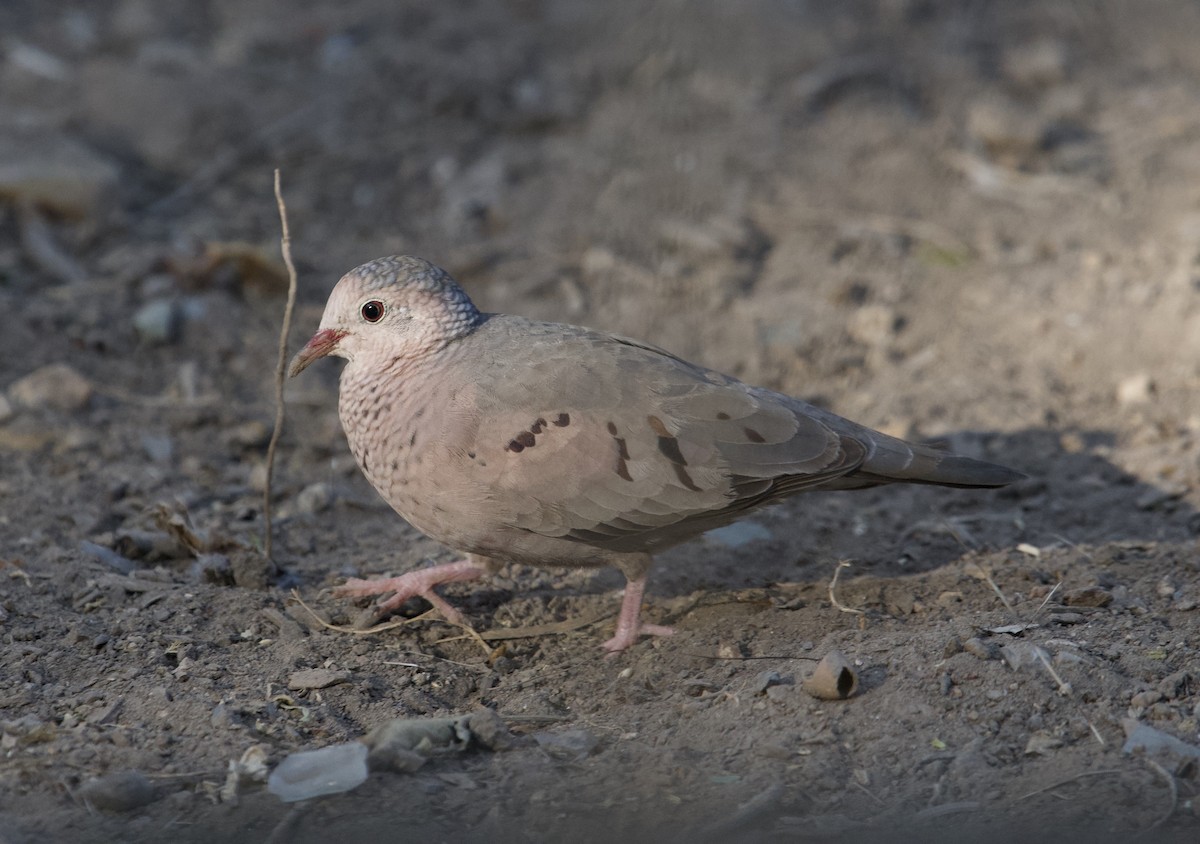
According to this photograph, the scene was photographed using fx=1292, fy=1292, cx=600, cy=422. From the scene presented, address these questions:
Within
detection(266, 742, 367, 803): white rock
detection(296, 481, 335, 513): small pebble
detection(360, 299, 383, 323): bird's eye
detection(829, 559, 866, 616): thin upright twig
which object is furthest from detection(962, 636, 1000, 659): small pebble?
detection(296, 481, 335, 513): small pebble

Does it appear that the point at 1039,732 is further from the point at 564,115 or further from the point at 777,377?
the point at 564,115

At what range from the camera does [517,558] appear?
12.6ft

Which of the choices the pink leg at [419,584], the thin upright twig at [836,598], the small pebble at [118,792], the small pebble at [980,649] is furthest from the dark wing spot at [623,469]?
the small pebble at [118,792]

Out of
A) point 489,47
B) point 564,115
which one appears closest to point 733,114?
point 564,115

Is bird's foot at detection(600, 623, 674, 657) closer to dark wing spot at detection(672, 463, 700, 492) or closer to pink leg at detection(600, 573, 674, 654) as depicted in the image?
pink leg at detection(600, 573, 674, 654)

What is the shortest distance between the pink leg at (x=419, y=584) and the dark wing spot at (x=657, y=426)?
77cm

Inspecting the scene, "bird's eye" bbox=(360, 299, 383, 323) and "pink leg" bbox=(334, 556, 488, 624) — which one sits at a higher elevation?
"bird's eye" bbox=(360, 299, 383, 323)

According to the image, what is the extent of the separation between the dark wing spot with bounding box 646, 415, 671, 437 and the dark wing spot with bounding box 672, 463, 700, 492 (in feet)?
0.31

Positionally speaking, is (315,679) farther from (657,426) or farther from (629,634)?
(657,426)

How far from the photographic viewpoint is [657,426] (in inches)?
147

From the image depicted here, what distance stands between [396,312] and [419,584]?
85 cm

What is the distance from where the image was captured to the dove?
3.67 m

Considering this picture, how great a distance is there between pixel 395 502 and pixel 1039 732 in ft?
6.18

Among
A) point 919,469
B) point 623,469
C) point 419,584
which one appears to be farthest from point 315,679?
point 919,469
